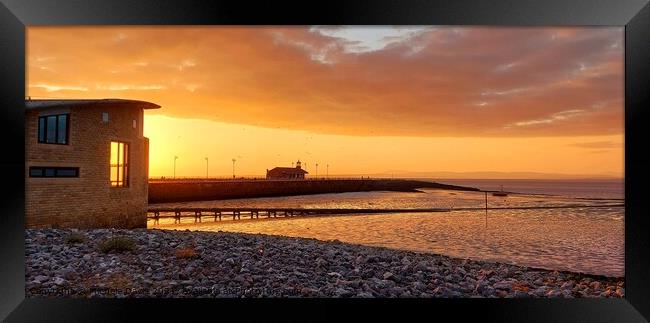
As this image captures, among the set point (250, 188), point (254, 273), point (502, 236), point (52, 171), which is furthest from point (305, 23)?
point (250, 188)

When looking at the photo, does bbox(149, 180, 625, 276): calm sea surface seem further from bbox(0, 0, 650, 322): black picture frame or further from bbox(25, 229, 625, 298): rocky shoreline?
bbox(0, 0, 650, 322): black picture frame

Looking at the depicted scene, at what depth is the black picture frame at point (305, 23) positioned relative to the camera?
214 inches

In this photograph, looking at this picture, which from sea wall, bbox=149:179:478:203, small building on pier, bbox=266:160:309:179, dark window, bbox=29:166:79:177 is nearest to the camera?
dark window, bbox=29:166:79:177

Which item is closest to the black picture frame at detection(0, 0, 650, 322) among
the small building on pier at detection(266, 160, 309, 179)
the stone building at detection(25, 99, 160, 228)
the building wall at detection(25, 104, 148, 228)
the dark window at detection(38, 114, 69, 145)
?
the stone building at detection(25, 99, 160, 228)

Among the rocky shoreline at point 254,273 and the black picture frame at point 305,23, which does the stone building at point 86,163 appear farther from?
the black picture frame at point 305,23

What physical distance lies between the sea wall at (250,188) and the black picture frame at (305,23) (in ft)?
107

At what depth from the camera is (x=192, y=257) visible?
24.8 ft

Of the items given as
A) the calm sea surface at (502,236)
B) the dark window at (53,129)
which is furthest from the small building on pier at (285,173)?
the dark window at (53,129)

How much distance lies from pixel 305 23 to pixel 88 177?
9.58 metres

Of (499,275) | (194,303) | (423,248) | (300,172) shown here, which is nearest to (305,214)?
(423,248)

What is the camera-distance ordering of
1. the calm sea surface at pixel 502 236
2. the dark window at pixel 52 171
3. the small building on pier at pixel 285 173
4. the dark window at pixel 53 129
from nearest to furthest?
the dark window at pixel 52 171 < the dark window at pixel 53 129 < the calm sea surface at pixel 502 236 < the small building on pier at pixel 285 173

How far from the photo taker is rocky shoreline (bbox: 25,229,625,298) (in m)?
6.41

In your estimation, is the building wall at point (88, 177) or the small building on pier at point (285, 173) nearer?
the building wall at point (88, 177)

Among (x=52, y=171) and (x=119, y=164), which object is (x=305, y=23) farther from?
(x=119, y=164)
